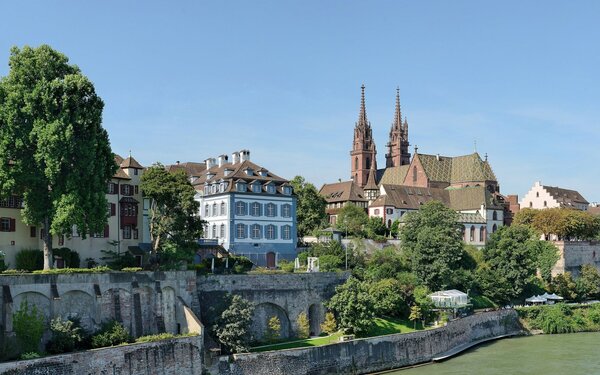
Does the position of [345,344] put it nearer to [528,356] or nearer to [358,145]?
[528,356]

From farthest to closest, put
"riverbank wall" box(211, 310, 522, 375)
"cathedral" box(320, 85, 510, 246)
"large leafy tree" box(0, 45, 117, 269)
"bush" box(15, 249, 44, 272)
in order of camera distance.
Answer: "cathedral" box(320, 85, 510, 246) < "bush" box(15, 249, 44, 272) < "riverbank wall" box(211, 310, 522, 375) < "large leafy tree" box(0, 45, 117, 269)

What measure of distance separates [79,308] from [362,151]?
80.5 metres

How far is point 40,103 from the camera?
3966 cm

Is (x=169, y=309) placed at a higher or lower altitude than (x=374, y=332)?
higher

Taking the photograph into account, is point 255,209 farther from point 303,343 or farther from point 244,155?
point 303,343

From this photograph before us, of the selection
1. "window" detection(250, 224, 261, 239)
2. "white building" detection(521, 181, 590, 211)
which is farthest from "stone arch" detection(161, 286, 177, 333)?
"white building" detection(521, 181, 590, 211)

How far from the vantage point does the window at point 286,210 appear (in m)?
62.7

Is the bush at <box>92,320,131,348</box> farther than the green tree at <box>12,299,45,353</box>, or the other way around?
the bush at <box>92,320,131,348</box>

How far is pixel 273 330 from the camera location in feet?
151

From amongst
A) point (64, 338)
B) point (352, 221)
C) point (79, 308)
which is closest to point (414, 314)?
point (79, 308)

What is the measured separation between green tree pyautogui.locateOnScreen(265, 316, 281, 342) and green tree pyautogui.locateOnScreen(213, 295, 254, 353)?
3.19 m

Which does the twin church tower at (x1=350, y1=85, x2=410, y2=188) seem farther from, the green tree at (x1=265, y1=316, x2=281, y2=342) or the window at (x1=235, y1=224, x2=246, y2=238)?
the green tree at (x1=265, y1=316, x2=281, y2=342)

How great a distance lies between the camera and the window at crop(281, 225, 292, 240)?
62500 millimetres

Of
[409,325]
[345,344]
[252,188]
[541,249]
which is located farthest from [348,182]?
[345,344]
